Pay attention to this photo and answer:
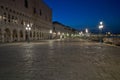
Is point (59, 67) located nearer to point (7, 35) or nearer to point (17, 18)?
point (7, 35)

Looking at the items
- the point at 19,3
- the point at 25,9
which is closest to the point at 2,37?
the point at 19,3

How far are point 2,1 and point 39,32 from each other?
4347 cm

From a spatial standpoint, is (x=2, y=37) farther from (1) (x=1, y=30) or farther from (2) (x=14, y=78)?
(2) (x=14, y=78)

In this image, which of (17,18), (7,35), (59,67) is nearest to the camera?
(59,67)

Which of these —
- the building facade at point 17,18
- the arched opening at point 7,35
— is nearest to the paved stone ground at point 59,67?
the building facade at point 17,18

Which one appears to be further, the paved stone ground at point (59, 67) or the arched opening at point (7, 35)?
the arched opening at point (7, 35)

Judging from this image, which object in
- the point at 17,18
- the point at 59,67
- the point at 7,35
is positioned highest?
the point at 17,18

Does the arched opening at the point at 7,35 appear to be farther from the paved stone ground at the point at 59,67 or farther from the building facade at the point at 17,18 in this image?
the paved stone ground at the point at 59,67

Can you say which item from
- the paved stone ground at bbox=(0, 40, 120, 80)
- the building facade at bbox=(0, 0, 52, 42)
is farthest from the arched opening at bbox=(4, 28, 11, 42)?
the paved stone ground at bbox=(0, 40, 120, 80)

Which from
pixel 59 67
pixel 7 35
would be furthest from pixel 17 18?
pixel 59 67

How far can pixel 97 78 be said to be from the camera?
7285 millimetres

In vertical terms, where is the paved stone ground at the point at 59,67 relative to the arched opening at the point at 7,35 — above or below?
below

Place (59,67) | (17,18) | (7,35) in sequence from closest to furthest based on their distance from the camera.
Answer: (59,67)
(7,35)
(17,18)

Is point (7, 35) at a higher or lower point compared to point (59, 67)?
higher
